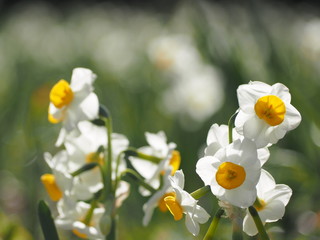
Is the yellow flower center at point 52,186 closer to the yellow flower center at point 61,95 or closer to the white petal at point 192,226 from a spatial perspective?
the yellow flower center at point 61,95

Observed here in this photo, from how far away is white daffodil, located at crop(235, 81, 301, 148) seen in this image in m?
0.85

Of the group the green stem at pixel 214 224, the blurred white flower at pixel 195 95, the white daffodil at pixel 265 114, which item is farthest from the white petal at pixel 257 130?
the blurred white flower at pixel 195 95

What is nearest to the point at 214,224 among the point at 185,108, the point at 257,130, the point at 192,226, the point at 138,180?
the point at 192,226

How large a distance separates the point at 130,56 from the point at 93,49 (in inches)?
33.0

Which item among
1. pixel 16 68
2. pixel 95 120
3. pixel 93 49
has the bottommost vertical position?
pixel 93 49

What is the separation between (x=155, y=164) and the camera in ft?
3.75

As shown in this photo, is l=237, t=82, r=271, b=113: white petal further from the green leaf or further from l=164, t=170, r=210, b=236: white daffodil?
the green leaf

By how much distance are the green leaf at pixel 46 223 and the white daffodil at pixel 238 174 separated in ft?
0.91

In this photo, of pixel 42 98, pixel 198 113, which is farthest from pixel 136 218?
pixel 42 98

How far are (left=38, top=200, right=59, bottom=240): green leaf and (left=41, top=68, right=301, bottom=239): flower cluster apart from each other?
5 centimetres

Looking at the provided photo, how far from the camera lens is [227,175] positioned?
2.72ft

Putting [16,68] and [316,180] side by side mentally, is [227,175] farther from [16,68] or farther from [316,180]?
[16,68]

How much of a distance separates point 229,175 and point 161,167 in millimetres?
264

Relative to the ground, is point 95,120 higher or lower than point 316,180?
higher
